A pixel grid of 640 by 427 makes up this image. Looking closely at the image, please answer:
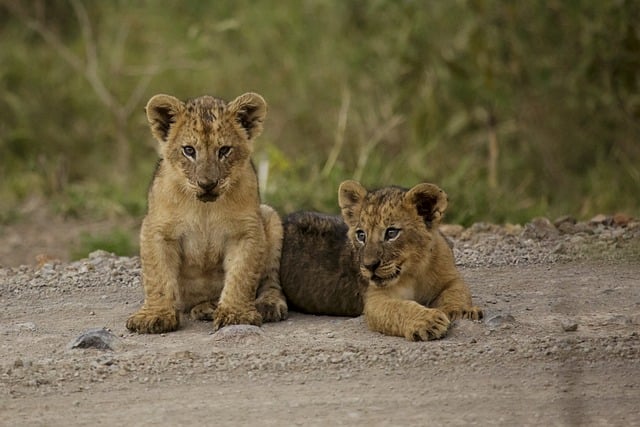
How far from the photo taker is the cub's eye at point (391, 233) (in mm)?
7336

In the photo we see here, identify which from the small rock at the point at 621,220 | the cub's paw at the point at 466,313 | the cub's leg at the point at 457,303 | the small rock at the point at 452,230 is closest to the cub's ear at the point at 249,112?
the cub's leg at the point at 457,303

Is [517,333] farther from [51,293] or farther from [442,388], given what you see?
[51,293]

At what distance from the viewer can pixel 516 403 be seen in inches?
222

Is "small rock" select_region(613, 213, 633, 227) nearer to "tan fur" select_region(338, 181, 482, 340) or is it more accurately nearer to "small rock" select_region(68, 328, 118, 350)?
"tan fur" select_region(338, 181, 482, 340)

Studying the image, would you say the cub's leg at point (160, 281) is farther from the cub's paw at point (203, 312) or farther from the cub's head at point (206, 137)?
the cub's head at point (206, 137)

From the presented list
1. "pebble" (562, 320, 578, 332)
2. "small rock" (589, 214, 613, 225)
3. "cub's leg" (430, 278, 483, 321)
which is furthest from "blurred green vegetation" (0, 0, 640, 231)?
"pebble" (562, 320, 578, 332)

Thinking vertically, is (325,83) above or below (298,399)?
above

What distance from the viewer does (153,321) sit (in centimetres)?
733

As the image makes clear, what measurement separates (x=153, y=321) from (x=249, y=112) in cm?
137

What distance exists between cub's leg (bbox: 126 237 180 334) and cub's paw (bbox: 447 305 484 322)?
1498mm

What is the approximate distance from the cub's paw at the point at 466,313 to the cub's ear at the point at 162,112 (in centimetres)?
191

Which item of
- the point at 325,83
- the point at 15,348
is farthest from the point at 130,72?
the point at 15,348

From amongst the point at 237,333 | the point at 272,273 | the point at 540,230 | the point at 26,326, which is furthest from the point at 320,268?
the point at 540,230

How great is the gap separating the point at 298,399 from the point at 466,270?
312 centimetres
